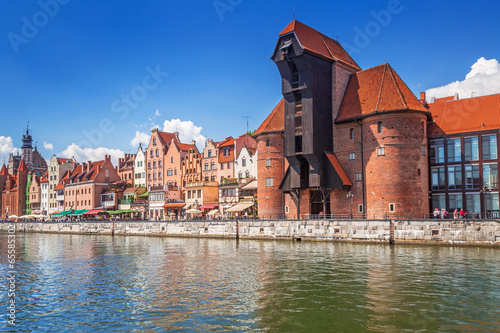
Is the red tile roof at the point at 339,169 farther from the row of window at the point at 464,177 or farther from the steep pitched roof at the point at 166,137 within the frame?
the steep pitched roof at the point at 166,137

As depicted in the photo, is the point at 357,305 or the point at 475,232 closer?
the point at 357,305

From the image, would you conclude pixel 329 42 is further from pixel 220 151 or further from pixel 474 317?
pixel 474 317

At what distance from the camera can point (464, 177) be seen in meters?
45.1

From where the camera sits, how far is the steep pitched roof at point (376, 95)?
148ft

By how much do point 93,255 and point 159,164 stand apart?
50.9 meters

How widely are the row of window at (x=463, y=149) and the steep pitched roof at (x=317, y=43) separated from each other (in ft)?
45.5

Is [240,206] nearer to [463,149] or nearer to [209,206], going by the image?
[209,206]

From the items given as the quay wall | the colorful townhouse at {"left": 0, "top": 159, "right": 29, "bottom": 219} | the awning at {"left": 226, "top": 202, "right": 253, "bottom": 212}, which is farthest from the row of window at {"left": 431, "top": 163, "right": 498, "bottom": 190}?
the colorful townhouse at {"left": 0, "top": 159, "right": 29, "bottom": 219}

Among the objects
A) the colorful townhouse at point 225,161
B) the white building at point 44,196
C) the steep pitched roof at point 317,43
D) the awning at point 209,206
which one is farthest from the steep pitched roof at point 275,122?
the white building at point 44,196

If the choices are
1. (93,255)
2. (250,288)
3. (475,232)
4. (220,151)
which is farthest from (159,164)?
(250,288)

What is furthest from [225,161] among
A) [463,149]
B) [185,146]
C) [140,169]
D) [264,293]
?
[264,293]

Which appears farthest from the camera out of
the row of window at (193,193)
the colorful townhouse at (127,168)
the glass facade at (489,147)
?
the colorful townhouse at (127,168)

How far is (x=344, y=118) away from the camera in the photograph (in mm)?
48250

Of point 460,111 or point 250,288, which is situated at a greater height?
point 460,111
